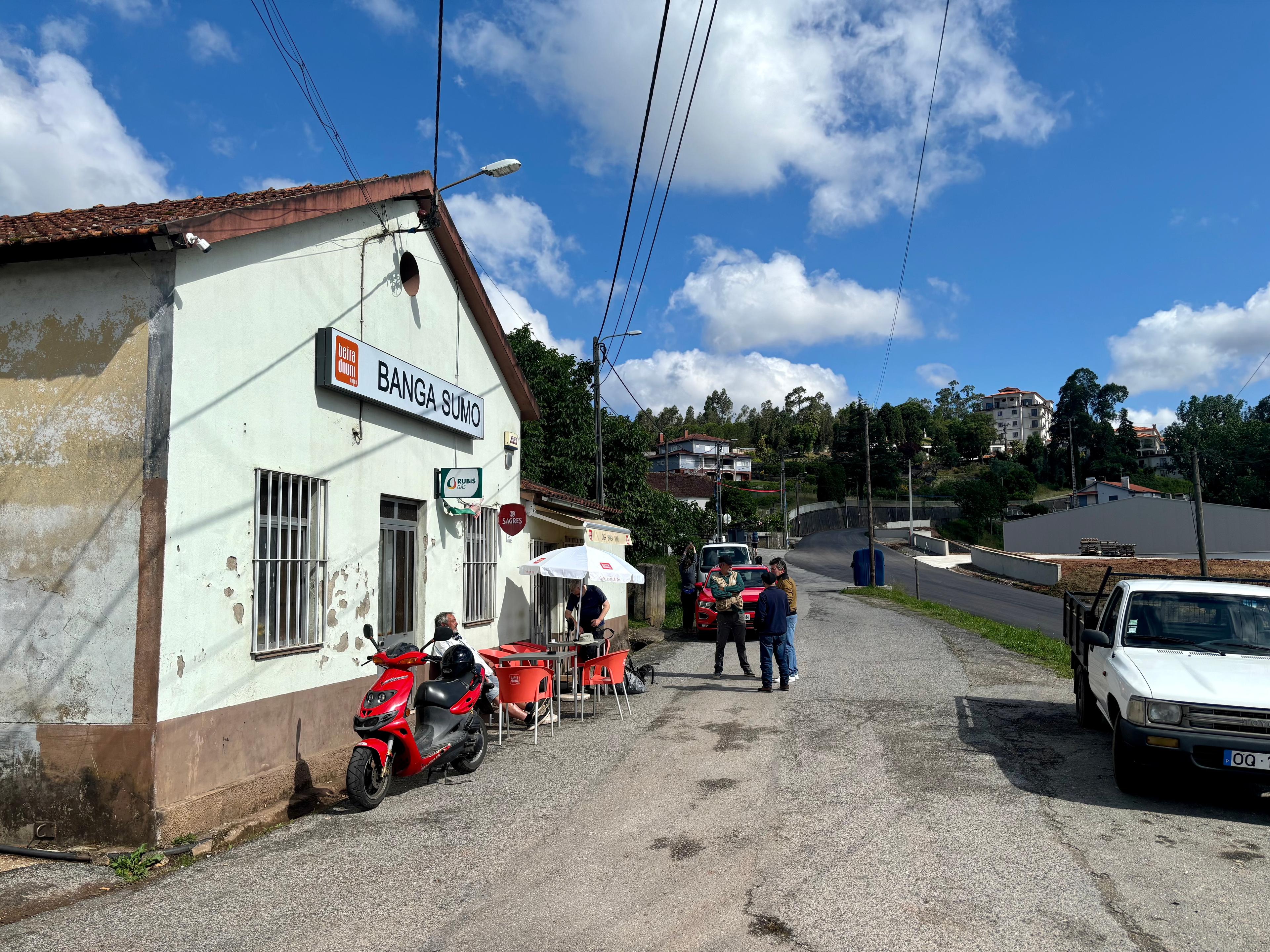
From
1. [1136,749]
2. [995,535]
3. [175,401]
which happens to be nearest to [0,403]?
[175,401]

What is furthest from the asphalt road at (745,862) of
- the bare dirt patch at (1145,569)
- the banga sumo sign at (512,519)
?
the bare dirt patch at (1145,569)

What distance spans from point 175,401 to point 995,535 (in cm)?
8054

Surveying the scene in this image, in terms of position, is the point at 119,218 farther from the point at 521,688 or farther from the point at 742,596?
the point at 742,596

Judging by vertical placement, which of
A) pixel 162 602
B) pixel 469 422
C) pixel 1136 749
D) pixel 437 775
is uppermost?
pixel 469 422

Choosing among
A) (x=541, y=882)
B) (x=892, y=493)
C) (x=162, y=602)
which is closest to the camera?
(x=541, y=882)

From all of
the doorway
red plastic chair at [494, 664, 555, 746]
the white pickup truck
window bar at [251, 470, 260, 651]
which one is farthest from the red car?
window bar at [251, 470, 260, 651]

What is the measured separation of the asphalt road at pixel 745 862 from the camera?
428 centimetres

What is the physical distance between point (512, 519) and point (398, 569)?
1.97m

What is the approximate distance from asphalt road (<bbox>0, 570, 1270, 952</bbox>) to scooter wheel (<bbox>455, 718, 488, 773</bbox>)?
182mm

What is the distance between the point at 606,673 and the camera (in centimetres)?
1073

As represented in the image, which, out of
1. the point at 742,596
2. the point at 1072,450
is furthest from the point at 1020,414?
the point at 742,596

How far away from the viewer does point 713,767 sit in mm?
7750

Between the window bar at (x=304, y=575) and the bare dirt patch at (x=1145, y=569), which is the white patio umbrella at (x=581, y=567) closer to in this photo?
the window bar at (x=304, y=575)

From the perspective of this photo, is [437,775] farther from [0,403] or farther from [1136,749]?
[1136,749]
